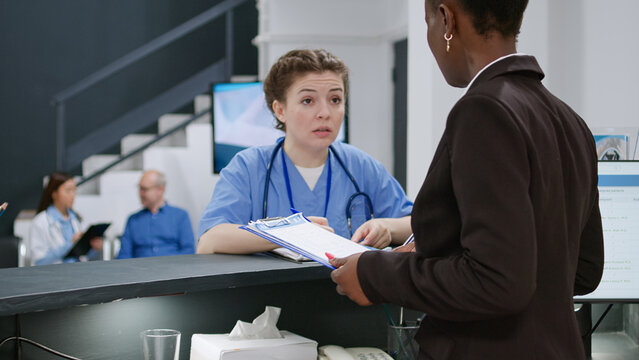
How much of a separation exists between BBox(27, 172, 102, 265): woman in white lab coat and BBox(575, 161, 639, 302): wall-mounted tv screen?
4.33 meters

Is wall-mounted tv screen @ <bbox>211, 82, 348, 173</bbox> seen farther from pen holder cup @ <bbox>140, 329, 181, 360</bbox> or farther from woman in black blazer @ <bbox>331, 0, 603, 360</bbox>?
woman in black blazer @ <bbox>331, 0, 603, 360</bbox>

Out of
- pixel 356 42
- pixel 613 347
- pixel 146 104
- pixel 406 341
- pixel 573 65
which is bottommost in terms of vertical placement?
pixel 613 347

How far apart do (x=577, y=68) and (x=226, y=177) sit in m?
1.18

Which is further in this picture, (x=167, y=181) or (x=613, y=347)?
(x=167, y=181)

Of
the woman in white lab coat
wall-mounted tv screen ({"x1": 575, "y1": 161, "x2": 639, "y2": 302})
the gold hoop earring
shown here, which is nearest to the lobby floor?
wall-mounted tv screen ({"x1": 575, "y1": 161, "x2": 639, "y2": 302})

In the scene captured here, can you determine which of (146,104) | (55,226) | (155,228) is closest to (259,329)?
(155,228)

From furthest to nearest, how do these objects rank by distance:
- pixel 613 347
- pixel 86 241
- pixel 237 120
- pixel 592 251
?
1. pixel 237 120
2. pixel 86 241
3. pixel 613 347
4. pixel 592 251

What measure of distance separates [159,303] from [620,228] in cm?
106

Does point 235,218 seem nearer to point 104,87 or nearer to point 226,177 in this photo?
point 226,177

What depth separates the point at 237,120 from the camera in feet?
16.1

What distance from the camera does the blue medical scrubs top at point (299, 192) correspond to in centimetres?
194

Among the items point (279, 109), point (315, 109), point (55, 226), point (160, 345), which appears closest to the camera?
point (160, 345)

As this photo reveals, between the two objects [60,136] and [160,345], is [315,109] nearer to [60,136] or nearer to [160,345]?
[160,345]

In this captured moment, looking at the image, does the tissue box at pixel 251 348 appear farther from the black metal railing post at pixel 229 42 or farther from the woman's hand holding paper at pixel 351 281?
the black metal railing post at pixel 229 42
